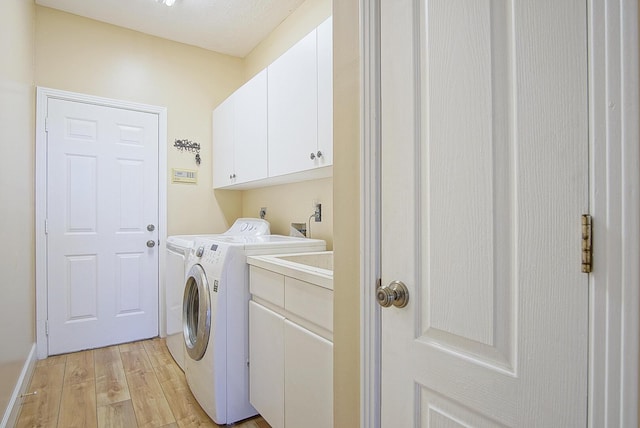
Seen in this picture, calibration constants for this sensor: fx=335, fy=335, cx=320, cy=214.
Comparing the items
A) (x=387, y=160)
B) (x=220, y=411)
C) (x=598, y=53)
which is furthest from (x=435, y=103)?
(x=220, y=411)

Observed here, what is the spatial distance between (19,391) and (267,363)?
5.01ft

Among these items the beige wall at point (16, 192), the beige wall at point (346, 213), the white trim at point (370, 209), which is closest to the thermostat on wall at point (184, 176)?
the beige wall at point (16, 192)

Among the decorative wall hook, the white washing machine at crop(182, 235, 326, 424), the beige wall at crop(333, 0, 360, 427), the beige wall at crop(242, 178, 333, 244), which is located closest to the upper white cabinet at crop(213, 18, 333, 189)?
the beige wall at crop(242, 178, 333, 244)

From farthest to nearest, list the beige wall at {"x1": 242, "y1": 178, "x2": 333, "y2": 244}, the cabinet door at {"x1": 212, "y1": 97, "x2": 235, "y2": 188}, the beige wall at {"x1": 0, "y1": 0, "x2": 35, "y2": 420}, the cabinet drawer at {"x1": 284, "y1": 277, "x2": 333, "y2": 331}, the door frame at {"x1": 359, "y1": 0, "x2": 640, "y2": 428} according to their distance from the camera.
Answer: the cabinet door at {"x1": 212, "y1": 97, "x2": 235, "y2": 188}, the beige wall at {"x1": 242, "y1": 178, "x2": 333, "y2": 244}, the beige wall at {"x1": 0, "y1": 0, "x2": 35, "y2": 420}, the cabinet drawer at {"x1": 284, "y1": 277, "x2": 333, "y2": 331}, the door frame at {"x1": 359, "y1": 0, "x2": 640, "y2": 428}

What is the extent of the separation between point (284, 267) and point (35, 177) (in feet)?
7.68

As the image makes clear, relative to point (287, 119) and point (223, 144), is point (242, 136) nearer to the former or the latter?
point (223, 144)

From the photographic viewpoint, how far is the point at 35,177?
2.55 metres

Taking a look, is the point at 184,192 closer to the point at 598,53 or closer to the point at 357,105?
the point at 357,105

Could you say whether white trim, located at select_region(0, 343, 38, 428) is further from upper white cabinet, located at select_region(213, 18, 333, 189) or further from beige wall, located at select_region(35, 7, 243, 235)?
upper white cabinet, located at select_region(213, 18, 333, 189)

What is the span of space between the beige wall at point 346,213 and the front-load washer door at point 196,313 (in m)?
1.01

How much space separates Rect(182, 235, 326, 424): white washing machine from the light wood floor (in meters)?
0.12

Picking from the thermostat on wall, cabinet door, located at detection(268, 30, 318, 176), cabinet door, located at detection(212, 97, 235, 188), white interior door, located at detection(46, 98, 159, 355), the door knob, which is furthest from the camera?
the thermostat on wall

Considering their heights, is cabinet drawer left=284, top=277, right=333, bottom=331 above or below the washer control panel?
below

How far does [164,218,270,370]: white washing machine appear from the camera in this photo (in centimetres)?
236
